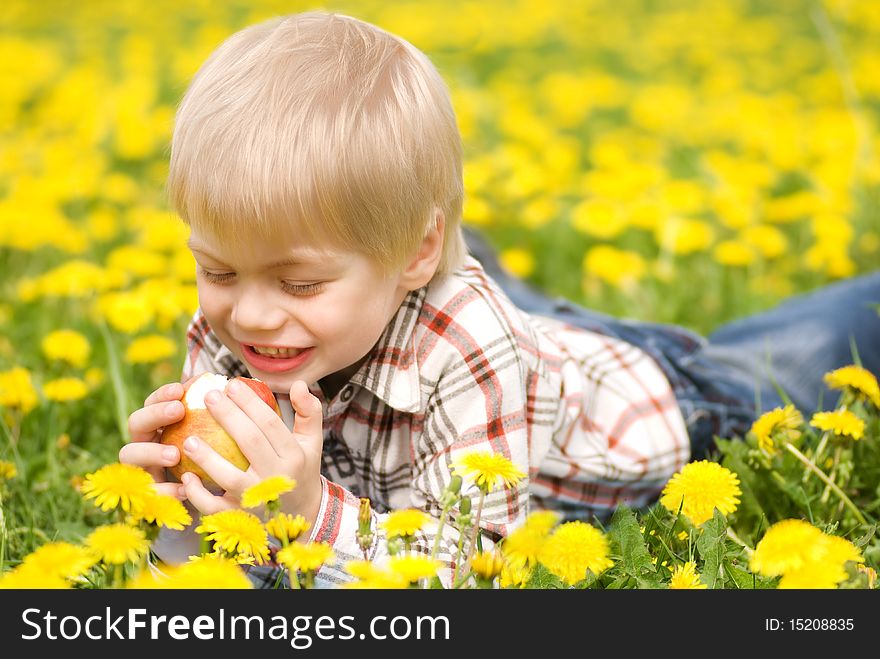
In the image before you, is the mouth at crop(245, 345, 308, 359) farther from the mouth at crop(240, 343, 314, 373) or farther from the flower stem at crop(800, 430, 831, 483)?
the flower stem at crop(800, 430, 831, 483)

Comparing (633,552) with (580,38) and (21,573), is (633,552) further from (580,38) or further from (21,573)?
(580,38)

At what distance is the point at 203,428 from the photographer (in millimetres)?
1326

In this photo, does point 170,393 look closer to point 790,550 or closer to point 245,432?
point 245,432

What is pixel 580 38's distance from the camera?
6.56 m

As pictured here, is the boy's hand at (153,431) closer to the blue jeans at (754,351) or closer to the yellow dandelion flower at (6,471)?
the yellow dandelion flower at (6,471)

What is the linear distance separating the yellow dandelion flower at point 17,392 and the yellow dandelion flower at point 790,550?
131 cm

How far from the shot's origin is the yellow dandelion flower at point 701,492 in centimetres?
132

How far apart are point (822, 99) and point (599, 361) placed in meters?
3.50

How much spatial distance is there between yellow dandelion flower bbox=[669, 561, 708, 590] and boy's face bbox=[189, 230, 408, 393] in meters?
0.51

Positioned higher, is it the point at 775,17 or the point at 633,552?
the point at 775,17

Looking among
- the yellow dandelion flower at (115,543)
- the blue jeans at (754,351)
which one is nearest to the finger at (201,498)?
the yellow dandelion flower at (115,543)

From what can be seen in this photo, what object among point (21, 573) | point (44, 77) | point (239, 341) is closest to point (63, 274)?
point (239, 341)

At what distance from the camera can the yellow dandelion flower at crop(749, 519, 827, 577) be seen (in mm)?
1103

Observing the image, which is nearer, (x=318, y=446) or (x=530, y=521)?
(x=530, y=521)
